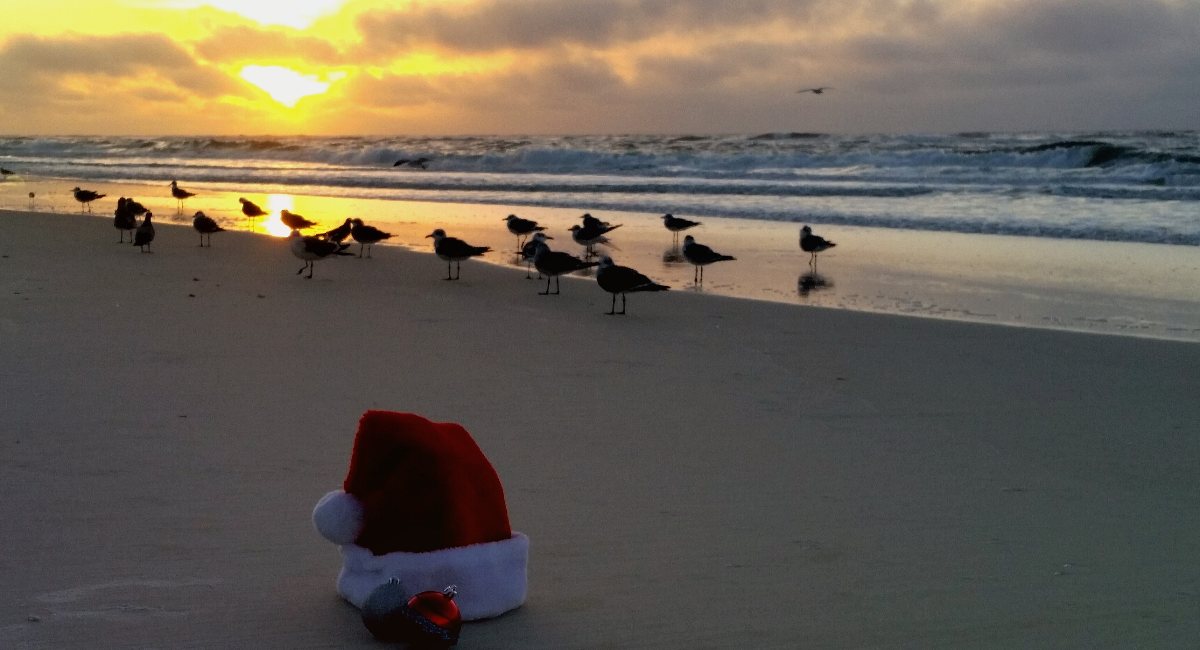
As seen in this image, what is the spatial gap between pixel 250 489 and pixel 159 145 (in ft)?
221

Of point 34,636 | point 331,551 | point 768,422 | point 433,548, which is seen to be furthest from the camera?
point 768,422

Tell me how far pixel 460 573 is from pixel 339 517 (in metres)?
0.37

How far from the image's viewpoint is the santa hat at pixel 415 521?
113 inches

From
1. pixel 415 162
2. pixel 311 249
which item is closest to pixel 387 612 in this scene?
pixel 311 249

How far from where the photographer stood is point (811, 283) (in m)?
11.2

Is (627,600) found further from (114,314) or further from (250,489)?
(114,314)

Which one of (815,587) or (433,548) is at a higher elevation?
(433,548)

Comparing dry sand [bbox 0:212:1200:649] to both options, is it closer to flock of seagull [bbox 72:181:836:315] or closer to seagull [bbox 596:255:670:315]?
seagull [bbox 596:255:670:315]

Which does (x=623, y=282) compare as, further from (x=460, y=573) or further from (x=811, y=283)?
(x=460, y=573)

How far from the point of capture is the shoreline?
943 cm

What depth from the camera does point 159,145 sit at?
6469cm

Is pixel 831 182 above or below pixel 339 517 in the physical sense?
below

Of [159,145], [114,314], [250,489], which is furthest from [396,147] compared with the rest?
[250,489]

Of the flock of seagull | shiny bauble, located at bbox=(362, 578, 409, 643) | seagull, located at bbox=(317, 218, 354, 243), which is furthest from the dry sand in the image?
seagull, located at bbox=(317, 218, 354, 243)
